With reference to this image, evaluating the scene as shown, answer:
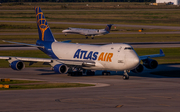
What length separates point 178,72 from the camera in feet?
169

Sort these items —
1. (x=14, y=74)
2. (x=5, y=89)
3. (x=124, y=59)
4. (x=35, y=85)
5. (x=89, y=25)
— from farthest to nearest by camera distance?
1. (x=89, y=25)
2. (x=14, y=74)
3. (x=124, y=59)
4. (x=35, y=85)
5. (x=5, y=89)

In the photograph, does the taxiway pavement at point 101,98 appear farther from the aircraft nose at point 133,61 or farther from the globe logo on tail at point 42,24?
the globe logo on tail at point 42,24

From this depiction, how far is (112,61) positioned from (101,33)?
71101mm

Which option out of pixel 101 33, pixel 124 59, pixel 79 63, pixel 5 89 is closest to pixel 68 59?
pixel 79 63

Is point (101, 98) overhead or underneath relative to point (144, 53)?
underneath

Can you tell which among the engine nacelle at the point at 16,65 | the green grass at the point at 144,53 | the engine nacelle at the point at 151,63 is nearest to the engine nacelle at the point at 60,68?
the engine nacelle at the point at 16,65

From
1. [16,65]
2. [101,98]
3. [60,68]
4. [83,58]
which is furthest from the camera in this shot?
[83,58]

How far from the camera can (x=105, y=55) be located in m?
44.5

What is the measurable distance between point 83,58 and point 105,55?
4.38m

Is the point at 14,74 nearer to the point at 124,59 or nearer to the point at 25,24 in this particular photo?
the point at 124,59

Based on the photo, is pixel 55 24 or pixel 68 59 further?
pixel 55 24

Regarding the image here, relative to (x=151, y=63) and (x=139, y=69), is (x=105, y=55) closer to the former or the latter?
(x=139, y=69)

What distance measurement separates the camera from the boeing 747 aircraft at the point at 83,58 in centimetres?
4238

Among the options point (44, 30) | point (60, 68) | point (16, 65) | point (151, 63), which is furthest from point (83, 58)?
point (44, 30)
